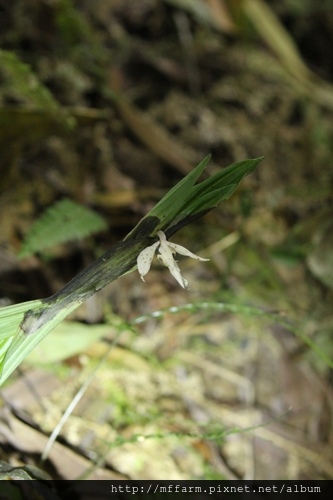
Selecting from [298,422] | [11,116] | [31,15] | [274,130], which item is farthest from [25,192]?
[274,130]

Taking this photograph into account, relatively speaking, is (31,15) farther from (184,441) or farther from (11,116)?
(184,441)

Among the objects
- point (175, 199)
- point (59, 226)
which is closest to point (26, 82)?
point (59, 226)

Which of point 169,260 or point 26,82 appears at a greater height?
point 26,82

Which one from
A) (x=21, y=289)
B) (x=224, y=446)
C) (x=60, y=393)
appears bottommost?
(x=224, y=446)

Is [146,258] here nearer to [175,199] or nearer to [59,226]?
[175,199]

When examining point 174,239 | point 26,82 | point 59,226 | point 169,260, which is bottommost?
point 169,260

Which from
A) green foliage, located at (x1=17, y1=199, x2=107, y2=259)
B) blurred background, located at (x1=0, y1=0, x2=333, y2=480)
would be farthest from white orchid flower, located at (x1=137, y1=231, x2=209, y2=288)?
green foliage, located at (x1=17, y1=199, x2=107, y2=259)

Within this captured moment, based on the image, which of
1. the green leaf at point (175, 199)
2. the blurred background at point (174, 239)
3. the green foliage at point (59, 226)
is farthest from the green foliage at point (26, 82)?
the green leaf at point (175, 199)
